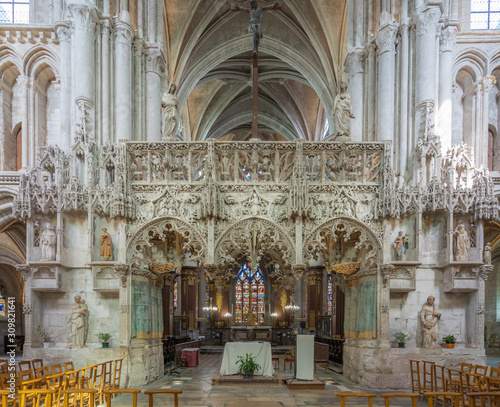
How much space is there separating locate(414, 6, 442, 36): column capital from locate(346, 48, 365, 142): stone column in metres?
3.11

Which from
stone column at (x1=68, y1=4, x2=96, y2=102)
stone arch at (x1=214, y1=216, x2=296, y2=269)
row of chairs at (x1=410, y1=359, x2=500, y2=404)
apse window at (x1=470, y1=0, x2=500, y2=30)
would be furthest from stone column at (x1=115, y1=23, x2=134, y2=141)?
apse window at (x1=470, y1=0, x2=500, y2=30)

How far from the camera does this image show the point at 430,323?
40.8 feet

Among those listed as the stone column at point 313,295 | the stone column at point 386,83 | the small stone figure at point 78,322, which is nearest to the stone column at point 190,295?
the stone column at point 313,295

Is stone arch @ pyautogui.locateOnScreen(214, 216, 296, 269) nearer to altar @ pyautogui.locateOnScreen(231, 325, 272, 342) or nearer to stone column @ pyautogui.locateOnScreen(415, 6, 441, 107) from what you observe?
stone column @ pyautogui.locateOnScreen(415, 6, 441, 107)

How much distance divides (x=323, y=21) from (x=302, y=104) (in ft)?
38.6

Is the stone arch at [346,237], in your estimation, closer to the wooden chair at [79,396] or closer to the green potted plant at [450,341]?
the green potted plant at [450,341]

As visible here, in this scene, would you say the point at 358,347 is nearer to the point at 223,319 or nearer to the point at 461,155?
the point at 461,155

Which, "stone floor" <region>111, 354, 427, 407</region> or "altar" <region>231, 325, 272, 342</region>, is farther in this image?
"altar" <region>231, 325, 272, 342</region>

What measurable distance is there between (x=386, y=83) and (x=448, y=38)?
2417 mm

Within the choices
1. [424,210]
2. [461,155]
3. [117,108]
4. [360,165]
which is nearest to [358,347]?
[424,210]

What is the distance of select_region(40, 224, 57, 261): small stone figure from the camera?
12531mm

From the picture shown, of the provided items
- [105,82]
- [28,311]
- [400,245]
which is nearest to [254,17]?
[105,82]

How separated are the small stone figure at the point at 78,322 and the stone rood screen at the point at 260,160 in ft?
12.4

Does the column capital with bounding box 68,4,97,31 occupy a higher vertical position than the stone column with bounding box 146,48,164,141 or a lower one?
higher
